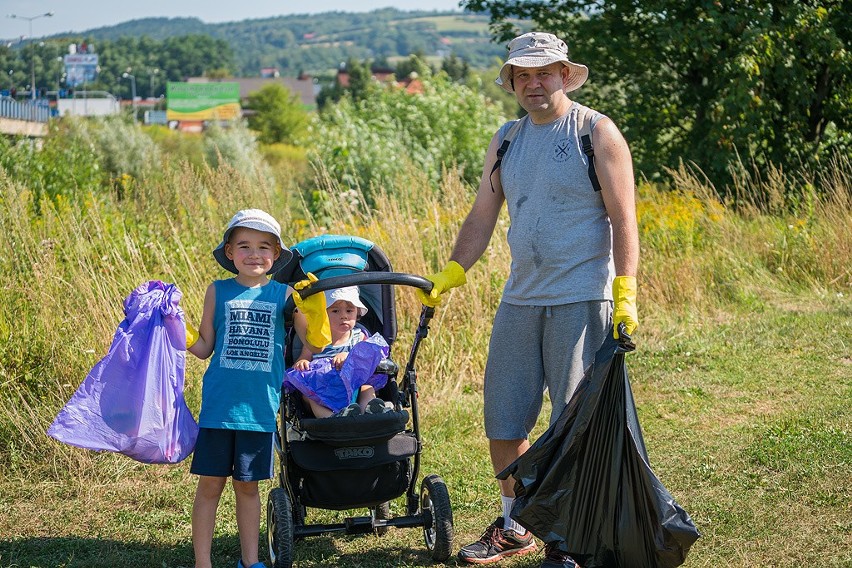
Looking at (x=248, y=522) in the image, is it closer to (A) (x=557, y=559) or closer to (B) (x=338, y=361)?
(B) (x=338, y=361)

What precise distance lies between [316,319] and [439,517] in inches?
36.9

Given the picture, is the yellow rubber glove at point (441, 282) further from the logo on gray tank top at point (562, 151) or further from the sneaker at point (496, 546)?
the sneaker at point (496, 546)

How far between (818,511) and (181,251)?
444 cm

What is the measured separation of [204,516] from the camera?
3.77 meters

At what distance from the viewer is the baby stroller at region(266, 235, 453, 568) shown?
3703 millimetres

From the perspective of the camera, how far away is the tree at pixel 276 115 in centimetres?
9540

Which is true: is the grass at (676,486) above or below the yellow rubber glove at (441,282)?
below

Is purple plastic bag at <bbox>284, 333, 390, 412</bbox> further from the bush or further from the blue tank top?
the bush

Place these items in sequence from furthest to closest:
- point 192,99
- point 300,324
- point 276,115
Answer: point 192,99 → point 276,115 → point 300,324

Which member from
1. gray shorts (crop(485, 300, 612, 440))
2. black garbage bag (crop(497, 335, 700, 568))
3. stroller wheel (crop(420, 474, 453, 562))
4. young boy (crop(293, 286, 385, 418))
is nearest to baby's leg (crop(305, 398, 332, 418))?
young boy (crop(293, 286, 385, 418))

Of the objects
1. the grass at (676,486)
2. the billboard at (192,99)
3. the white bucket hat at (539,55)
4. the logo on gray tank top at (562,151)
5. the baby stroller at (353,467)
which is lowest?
the billboard at (192,99)

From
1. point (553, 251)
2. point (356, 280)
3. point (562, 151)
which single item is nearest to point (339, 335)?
point (356, 280)

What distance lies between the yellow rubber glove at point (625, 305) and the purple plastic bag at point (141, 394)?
162 centimetres

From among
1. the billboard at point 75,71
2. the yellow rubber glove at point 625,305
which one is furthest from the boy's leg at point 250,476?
the billboard at point 75,71
